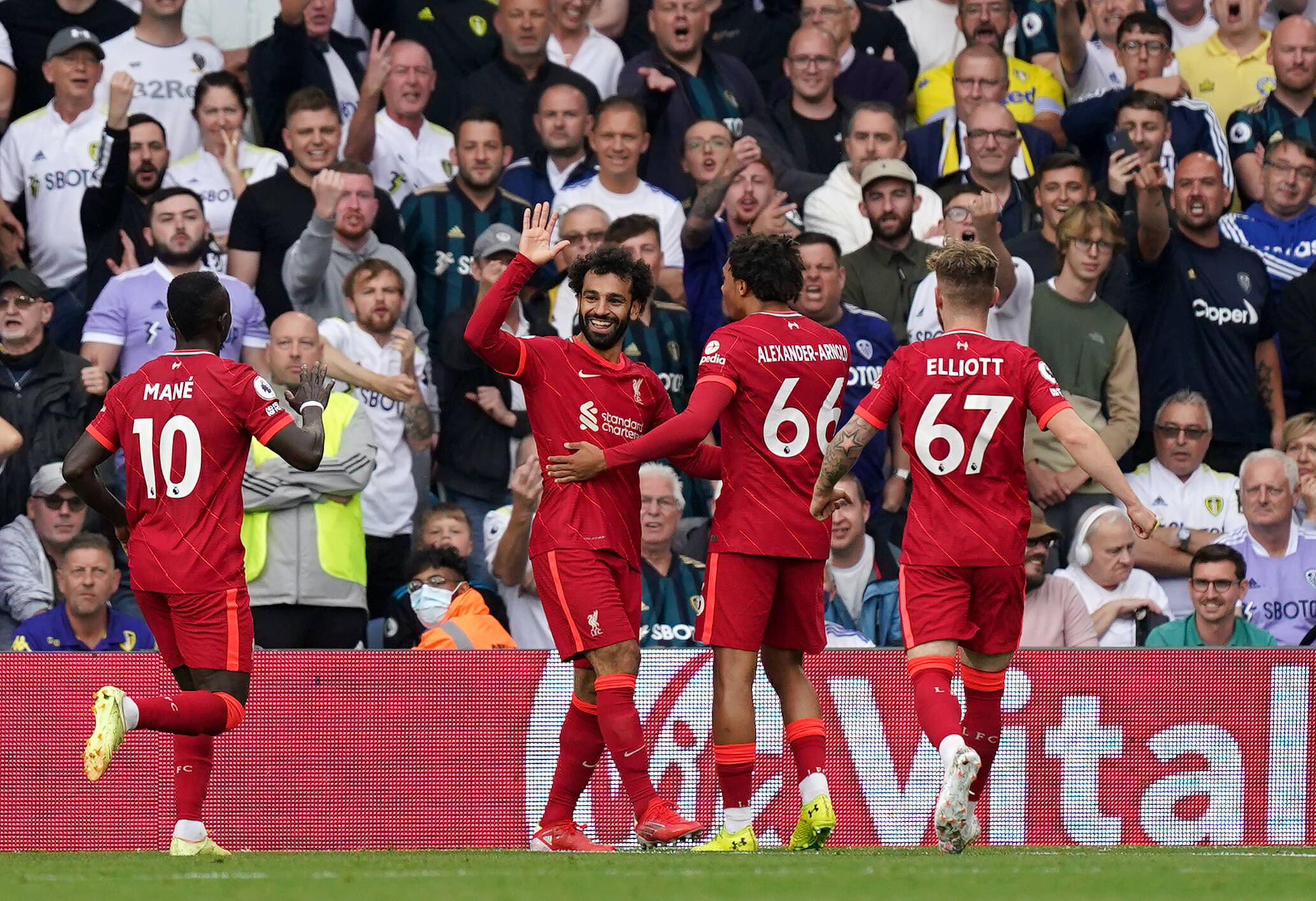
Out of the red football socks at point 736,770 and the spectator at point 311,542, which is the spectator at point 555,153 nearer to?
the spectator at point 311,542

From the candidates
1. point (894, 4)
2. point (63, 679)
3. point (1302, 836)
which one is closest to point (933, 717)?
point (1302, 836)

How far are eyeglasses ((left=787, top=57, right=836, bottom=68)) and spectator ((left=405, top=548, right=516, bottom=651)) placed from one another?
4.57 m

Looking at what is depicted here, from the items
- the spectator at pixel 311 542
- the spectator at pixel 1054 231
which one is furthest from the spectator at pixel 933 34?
the spectator at pixel 311 542

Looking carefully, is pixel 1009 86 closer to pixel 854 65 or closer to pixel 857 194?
pixel 854 65

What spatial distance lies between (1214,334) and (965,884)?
702cm

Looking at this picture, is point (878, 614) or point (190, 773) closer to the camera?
point (190, 773)

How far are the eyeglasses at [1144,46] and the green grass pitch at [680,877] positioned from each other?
7096 millimetres

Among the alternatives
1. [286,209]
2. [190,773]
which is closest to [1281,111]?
[286,209]

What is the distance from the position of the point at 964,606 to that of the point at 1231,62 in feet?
26.3

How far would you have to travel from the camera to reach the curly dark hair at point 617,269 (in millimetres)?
7719

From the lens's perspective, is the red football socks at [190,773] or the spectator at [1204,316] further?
the spectator at [1204,316]

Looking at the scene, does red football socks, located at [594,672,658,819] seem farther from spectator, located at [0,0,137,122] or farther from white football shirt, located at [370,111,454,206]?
spectator, located at [0,0,137,122]

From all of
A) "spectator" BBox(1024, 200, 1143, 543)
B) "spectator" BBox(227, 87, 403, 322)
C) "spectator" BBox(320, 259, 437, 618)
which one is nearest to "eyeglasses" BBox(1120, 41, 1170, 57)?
"spectator" BBox(1024, 200, 1143, 543)

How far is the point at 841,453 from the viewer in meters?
7.19
